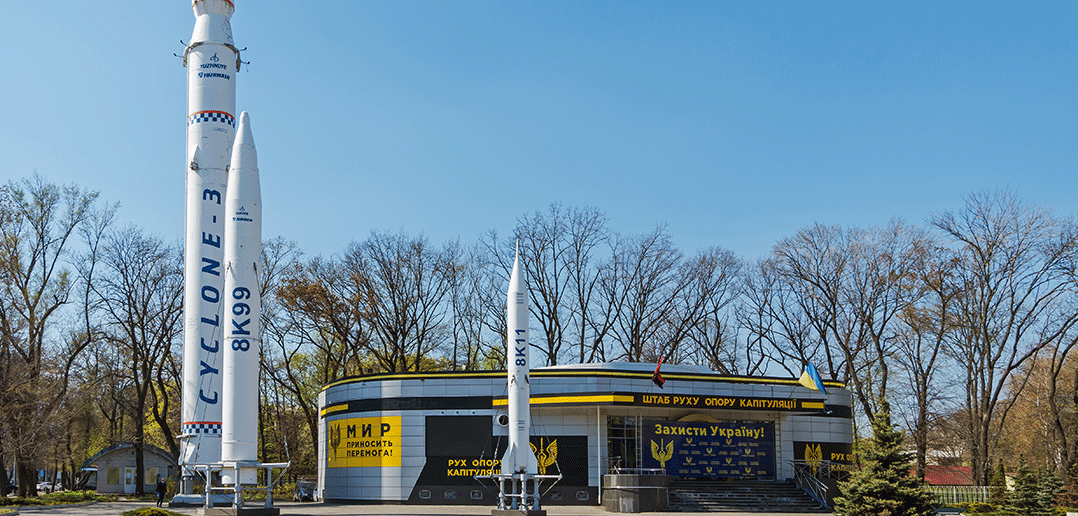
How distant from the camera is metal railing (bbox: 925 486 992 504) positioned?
40625mm

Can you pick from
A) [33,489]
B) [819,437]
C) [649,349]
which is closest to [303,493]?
[33,489]

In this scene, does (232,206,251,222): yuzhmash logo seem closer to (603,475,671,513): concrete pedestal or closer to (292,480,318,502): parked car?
(603,475,671,513): concrete pedestal

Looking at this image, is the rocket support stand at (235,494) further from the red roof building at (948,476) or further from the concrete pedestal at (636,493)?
the red roof building at (948,476)

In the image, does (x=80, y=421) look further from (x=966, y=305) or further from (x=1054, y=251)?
(x=1054, y=251)

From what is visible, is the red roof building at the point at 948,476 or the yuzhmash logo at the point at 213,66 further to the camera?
the red roof building at the point at 948,476

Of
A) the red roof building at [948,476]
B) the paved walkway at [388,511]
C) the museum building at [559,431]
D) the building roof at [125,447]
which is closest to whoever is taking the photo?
the paved walkway at [388,511]

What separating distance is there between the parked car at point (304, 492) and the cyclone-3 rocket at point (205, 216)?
50.8ft

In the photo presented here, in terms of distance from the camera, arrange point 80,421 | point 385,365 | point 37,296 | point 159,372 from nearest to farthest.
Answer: point 37,296 → point 159,372 → point 385,365 → point 80,421

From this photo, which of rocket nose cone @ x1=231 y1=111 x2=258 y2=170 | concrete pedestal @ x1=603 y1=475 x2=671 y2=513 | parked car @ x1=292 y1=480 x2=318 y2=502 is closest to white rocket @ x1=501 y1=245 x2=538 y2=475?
concrete pedestal @ x1=603 y1=475 x2=671 y2=513

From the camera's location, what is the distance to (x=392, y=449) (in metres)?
34.7

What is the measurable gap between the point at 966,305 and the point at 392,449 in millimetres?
27884

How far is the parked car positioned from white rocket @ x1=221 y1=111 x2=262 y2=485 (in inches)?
681

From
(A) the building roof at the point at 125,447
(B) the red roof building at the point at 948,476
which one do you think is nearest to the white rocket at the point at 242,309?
(A) the building roof at the point at 125,447

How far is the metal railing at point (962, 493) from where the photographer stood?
133 feet
